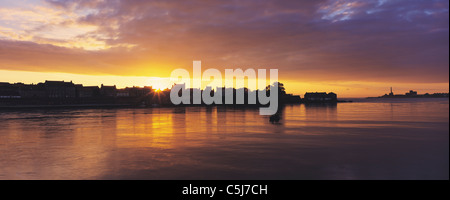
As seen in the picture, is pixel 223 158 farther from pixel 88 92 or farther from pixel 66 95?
pixel 88 92

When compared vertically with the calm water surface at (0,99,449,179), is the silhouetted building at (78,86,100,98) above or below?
above

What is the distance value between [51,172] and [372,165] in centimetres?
1949

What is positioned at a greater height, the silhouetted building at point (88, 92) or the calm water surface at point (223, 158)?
the silhouetted building at point (88, 92)

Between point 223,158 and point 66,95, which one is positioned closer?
point 223,158

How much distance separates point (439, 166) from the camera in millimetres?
20000

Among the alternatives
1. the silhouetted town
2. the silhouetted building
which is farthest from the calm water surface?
the silhouetted building

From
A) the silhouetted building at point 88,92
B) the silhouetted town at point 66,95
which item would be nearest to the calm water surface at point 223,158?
the silhouetted town at point 66,95

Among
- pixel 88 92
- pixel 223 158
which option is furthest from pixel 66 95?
pixel 223 158

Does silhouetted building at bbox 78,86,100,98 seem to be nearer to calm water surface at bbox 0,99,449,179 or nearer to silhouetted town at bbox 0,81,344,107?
silhouetted town at bbox 0,81,344,107

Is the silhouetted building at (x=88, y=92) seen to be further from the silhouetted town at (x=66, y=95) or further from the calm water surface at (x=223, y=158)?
the calm water surface at (x=223, y=158)

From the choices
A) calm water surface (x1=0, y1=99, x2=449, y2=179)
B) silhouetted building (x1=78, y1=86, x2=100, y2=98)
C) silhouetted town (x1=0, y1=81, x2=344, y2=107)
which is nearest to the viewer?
calm water surface (x1=0, y1=99, x2=449, y2=179)

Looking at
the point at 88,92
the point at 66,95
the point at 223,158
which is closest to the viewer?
the point at 223,158

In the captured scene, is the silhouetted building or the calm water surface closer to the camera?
the calm water surface
